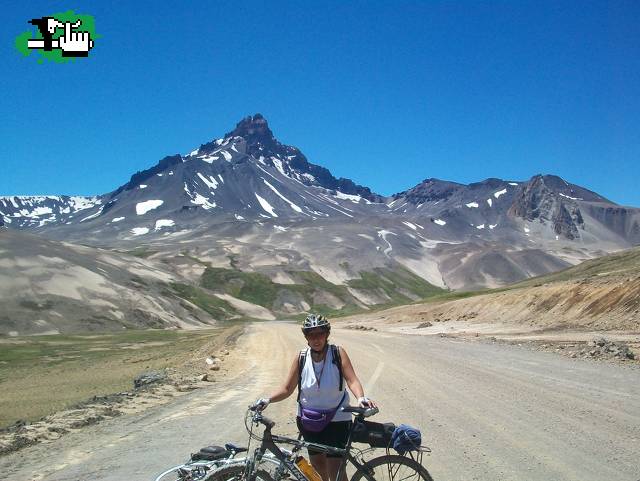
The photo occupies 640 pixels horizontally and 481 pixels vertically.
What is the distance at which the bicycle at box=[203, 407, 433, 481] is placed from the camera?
6.02m

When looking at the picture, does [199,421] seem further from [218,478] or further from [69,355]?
[69,355]

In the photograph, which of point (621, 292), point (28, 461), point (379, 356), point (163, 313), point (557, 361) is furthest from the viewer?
point (163, 313)

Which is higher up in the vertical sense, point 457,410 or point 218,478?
point 218,478

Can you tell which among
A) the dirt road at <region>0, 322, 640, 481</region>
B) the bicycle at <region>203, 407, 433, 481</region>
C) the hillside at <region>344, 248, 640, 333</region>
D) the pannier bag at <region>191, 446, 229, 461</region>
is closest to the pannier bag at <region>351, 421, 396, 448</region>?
the bicycle at <region>203, 407, 433, 481</region>

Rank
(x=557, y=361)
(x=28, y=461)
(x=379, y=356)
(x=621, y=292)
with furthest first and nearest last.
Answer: (x=621, y=292) → (x=379, y=356) → (x=557, y=361) → (x=28, y=461)

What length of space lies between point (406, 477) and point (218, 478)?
211cm

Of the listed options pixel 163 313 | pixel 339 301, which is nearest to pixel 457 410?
pixel 163 313

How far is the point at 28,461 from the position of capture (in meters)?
10.1

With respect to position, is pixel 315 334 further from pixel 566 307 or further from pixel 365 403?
pixel 566 307

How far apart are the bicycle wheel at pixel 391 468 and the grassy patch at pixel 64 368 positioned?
1678 centimetres

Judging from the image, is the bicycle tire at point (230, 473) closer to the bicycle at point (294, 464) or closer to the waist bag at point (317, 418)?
the bicycle at point (294, 464)

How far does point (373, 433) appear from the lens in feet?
20.5

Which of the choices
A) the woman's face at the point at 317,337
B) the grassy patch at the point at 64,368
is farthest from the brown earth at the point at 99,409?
the woman's face at the point at 317,337

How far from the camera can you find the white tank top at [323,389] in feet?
21.2
